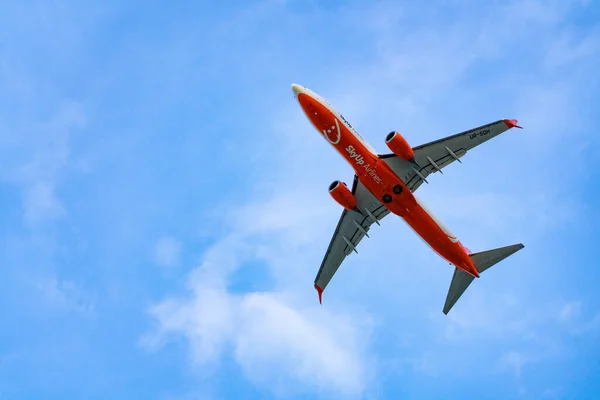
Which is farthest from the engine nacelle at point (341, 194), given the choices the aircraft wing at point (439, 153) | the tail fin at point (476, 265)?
the tail fin at point (476, 265)

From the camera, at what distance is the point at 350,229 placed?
69.8 metres

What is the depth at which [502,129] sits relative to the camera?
197 ft

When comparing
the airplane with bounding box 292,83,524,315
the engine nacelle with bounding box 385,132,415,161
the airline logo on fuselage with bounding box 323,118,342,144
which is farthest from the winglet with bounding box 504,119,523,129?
the airline logo on fuselage with bounding box 323,118,342,144

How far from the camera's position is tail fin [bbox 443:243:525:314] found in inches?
2598

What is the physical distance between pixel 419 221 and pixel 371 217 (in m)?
6.71

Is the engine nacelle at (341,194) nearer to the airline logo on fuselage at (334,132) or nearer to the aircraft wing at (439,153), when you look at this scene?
the aircraft wing at (439,153)

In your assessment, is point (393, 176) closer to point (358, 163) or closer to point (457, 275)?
point (358, 163)

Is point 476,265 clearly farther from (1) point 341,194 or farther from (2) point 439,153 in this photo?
(1) point 341,194

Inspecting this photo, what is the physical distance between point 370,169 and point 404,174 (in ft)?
13.0

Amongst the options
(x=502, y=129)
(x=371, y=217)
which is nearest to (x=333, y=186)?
(x=371, y=217)

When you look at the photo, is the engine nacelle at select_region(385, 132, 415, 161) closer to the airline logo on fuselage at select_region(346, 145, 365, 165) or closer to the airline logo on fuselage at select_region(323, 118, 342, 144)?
the airline logo on fuselage at select_region(346, 145, 365, 165)

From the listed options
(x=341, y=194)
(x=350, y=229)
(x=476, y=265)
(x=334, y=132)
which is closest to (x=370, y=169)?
(x=334, y=132)

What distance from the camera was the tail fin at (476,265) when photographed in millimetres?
66000

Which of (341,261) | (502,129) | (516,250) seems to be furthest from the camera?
(341,261)
